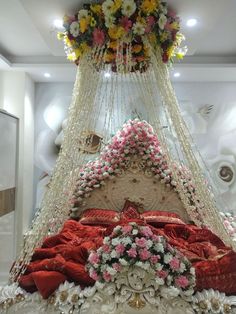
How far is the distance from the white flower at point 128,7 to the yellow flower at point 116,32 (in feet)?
0.33

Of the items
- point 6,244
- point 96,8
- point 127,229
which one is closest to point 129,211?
point 6,244

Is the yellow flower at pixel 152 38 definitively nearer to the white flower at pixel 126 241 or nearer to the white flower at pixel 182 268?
the white flower at pixel 126 241

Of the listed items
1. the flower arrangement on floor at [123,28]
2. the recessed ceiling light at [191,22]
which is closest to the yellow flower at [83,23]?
the flower arrangement on floor at [123,28]

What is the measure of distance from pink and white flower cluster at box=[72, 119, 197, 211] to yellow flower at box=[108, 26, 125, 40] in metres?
2.07

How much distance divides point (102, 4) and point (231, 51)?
2.29m

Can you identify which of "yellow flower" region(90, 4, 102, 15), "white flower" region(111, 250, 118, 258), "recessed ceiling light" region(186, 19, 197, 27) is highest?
"recessed ceiling light" region(186, 19, 197, 27)

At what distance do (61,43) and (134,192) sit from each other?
86.7 inches

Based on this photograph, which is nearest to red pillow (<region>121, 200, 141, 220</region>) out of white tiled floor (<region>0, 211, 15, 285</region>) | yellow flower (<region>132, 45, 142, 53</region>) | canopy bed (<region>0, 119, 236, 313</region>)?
canopy bed (<region>0, 119, 236, 313</region>)

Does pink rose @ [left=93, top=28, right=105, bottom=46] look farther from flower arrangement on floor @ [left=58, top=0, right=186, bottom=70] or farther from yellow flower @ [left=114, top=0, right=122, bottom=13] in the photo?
yellow flower @ [left=114, top=0, right=122, bottom=13]

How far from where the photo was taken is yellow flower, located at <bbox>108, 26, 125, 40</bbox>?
2.00 m

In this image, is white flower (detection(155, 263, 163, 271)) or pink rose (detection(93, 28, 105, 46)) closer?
white flower (detection(155, 263, 163, 271))

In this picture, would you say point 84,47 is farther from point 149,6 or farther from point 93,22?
point 149,6

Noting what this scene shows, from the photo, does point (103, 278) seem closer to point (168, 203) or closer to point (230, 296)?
point (230, 296)

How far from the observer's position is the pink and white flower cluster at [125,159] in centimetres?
398
